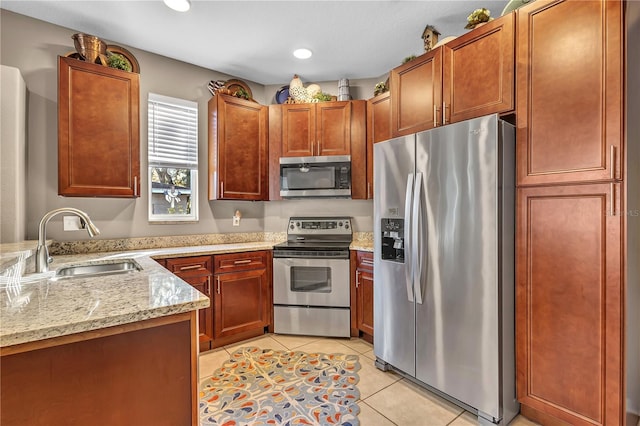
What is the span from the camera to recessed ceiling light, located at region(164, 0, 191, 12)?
2.18 meters

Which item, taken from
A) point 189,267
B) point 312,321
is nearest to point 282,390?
point 312,321

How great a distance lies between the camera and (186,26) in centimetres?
251

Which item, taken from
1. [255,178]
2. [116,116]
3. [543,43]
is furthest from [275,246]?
[543,43]

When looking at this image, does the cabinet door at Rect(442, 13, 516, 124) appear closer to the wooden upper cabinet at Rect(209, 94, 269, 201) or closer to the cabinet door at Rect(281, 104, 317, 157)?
the cabinet door at Rect(281, 104, 317, 157)

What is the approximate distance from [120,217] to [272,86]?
86.2 inches

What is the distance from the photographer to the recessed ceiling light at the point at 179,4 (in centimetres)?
218

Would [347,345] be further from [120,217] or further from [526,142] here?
[120,217]

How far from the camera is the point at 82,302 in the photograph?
1.11m

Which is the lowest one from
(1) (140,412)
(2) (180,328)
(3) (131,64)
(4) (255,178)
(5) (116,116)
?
(1) (140,412)

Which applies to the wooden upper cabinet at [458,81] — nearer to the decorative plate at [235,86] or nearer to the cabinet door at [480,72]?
the cabinet door at [480,72]

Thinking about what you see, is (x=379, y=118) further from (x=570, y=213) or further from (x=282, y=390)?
(x=282, y=390)

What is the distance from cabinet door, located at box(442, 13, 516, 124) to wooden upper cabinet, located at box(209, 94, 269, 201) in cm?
193

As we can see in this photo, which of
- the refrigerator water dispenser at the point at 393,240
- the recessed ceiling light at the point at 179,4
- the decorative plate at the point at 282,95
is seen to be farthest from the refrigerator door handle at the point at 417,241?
the decorative plate at the point at 282,95

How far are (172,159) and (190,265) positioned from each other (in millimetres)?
1176
